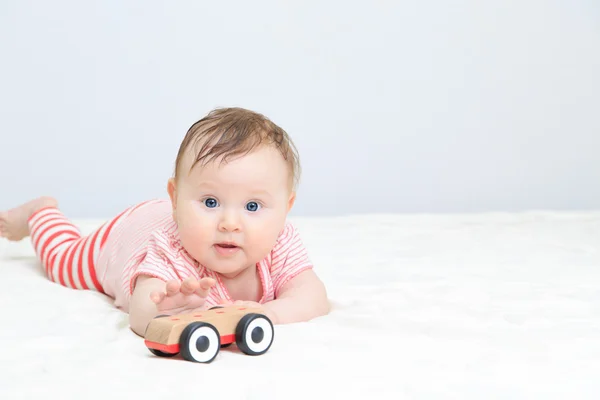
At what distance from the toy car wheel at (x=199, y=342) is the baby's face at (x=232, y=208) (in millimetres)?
235

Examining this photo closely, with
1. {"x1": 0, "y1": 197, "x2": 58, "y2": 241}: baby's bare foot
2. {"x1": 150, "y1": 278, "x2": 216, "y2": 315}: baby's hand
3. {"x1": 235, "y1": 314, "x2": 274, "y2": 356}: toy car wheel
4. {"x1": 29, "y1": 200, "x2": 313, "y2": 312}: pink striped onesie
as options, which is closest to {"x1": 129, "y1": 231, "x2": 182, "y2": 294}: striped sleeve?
{"x1": 29, "y1": 200, "x2": 313, "y2": 312}: pink striped onesie

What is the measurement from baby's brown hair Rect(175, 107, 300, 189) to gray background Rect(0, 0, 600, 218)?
5.60 feet

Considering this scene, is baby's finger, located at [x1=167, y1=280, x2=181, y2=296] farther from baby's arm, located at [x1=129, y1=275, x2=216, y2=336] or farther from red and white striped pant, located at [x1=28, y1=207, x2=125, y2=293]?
red and white striped pant, located at [x1=28, y1=207, x2=125, y2=293]

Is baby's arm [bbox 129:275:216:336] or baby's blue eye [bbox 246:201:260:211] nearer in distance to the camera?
baby's arm [bbox 129:275:216:336]

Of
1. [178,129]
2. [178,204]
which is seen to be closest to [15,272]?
[178,204]

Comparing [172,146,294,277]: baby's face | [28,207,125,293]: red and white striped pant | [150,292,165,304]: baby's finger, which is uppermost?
[172,146,294,277]: baby's face

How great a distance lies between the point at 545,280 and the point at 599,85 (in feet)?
6.09

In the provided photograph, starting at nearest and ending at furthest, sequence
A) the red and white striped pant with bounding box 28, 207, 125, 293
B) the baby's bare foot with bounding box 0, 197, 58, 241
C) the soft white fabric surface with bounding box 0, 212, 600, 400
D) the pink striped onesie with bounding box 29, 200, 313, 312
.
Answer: the soft white fabric surface with bounding box 0, 212, 600, 400, the pink striped onesie with bounding box 29, 200, 313, 312, the red and white striped pant with bounding box 28, 207, 125, 293, the baby's bare foot with bounding box 0, 197, 58, 241

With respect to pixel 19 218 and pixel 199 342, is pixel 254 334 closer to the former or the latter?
pixel 199 342

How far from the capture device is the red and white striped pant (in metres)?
1.49

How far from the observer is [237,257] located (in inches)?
45.9

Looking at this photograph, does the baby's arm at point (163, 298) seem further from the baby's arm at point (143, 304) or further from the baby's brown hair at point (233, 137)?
the baby's brown hair at point (233, 137)

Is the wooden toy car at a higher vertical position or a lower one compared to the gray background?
A: lower

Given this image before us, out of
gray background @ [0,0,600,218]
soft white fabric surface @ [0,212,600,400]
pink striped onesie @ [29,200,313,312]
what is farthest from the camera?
gray background @ [0,0,600,218]
